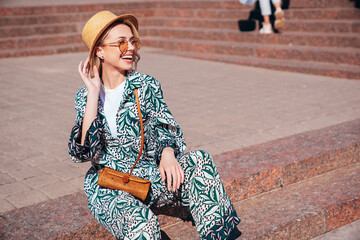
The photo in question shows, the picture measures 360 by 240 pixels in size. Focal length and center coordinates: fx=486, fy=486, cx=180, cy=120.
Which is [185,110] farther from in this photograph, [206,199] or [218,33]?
[218,33]

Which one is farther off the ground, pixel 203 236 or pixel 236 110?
pixel 203 236

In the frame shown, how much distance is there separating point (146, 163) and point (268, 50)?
7.59 metres

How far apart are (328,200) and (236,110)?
2793mm

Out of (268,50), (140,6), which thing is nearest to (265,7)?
(268,50)

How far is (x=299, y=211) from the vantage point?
3422 millimetres

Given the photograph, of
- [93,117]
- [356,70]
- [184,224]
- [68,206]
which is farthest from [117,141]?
[356,70]

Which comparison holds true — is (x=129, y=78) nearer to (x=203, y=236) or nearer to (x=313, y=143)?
(x=203, y=236)

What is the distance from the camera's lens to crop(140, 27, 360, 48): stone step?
372 inches

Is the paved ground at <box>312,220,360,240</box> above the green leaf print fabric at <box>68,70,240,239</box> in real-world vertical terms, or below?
below

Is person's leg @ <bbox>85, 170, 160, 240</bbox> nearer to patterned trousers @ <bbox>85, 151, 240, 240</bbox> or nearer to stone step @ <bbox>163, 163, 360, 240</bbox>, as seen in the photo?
patterned trousers @ <bbox>85, 151, 240, 240</bbox>

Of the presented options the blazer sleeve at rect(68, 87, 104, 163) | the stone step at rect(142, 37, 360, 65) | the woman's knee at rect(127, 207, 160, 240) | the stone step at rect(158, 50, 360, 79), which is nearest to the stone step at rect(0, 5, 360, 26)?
the stone step at rect(142, 37, 360, 65)

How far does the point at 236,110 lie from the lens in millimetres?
6270

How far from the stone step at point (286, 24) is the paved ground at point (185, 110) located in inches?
74.1

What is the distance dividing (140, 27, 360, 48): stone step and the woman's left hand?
24.6ft
